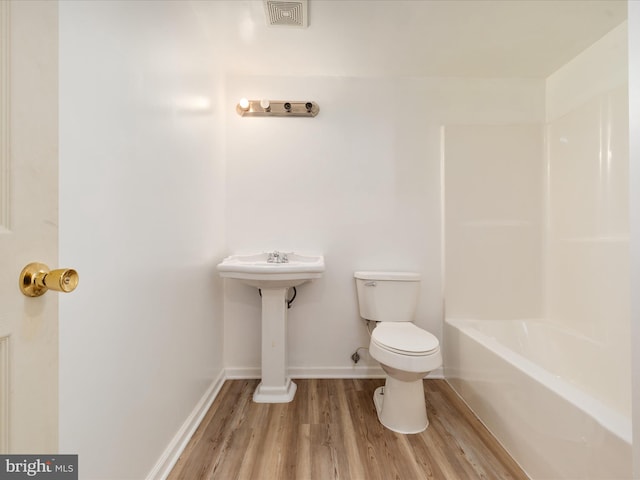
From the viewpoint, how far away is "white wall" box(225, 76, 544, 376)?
2.25 meters

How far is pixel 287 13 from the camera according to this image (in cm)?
161

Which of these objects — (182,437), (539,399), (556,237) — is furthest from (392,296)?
(182,437)

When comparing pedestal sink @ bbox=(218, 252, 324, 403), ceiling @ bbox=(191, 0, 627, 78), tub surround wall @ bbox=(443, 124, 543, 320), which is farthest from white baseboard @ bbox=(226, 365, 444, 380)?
ceiling @ bbox=(191, 0, 627, 78)

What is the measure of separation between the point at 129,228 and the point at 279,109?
151cm

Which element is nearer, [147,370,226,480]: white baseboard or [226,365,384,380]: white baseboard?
[147,370,226,480]: white baseboard

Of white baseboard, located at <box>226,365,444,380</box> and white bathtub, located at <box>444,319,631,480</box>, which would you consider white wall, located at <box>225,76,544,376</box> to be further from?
white bathtub, located at <box>444,319,631,480</box>

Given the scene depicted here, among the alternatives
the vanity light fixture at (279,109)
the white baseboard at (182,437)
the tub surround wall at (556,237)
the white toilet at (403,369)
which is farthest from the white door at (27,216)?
the vanity light fixture at (279,109)

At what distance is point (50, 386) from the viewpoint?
562mm

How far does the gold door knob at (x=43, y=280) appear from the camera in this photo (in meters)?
0.51

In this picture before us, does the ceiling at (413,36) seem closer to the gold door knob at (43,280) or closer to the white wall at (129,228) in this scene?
the white wall at (129,228)

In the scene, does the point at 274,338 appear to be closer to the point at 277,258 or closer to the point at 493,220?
the point at 277,258

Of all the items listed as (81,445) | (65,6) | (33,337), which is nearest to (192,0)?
(65,6)

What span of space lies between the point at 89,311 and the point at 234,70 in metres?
1.96

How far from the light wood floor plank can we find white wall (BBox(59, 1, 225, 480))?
0.24 metres
